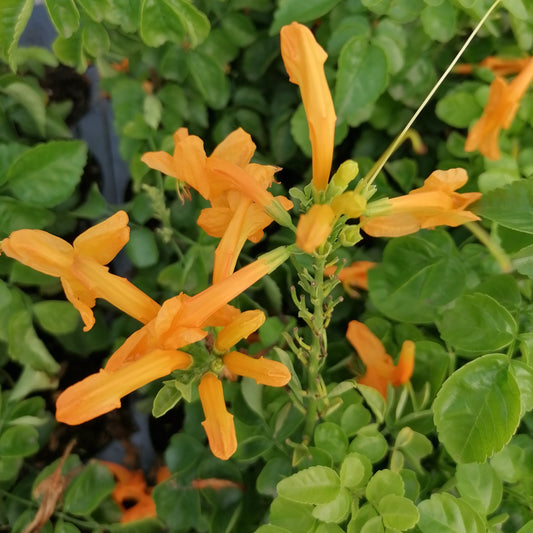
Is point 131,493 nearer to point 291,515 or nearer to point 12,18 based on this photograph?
point 291,515

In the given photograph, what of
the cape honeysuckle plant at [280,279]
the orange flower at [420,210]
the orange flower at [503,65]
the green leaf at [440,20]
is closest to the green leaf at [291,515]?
the cape honeysuckle plant at [280,279]

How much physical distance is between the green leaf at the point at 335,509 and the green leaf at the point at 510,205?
351 mm

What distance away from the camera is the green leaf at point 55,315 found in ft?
2.97

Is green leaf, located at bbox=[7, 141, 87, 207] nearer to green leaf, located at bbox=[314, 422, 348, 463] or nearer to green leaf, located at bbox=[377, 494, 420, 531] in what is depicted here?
green leaf, located at bbox=[314, 422, 348, 463]

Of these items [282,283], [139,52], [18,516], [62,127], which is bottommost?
[18,516]

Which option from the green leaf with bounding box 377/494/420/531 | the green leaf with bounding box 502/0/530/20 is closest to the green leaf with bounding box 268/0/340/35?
the green leaf with bounding box 502/0/530/20

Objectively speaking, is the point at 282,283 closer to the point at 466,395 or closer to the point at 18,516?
the point at 466,395

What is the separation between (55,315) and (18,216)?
17 cm

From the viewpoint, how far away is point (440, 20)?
826 mm

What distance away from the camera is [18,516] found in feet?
2.99

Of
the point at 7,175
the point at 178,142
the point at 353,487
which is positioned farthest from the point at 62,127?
the point at 353,487

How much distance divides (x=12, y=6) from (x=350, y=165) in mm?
516

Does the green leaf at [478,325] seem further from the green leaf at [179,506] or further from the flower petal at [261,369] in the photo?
the green leaf at [179,506]

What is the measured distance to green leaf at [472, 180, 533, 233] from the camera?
0.63 metres
